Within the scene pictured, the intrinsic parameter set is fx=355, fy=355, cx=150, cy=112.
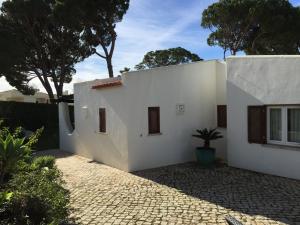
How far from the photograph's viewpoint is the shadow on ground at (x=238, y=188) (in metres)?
8.45

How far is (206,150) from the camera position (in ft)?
45.0

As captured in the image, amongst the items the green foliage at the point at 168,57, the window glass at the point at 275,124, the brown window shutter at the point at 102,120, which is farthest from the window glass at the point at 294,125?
the green foliage at the point at 168,57

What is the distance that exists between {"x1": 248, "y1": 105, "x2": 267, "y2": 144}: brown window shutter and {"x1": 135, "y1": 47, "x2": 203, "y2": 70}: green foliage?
3121cm

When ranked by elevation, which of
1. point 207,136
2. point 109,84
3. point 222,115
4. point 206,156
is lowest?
point 206,156

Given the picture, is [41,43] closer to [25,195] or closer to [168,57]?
[168,57]

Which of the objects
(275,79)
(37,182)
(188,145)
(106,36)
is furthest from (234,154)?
(106,36)

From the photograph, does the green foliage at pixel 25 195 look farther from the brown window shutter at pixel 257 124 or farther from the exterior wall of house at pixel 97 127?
the brown window shutter at pixel 257 124

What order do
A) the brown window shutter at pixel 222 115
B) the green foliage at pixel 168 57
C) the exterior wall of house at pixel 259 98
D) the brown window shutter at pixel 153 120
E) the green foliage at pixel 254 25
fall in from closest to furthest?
the exterior wall of house at pixel 259 98 < the brown window shutter at pixel 153 120 < the brown window shutter at pixel 222 115 < the green foliage at pixel 254 25 < the green foliage at pixel 168 57

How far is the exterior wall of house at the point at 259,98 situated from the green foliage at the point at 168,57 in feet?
100

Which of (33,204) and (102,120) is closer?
(33,204)

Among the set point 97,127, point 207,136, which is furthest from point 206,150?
point 97,127

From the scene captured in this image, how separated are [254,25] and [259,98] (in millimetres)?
15927

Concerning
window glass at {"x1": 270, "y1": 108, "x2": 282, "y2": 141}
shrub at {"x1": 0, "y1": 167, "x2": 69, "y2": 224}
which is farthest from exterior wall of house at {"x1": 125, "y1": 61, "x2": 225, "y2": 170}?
shrub at {"x1": 0, "y1": 167, "x2": 69, "y2": 224}

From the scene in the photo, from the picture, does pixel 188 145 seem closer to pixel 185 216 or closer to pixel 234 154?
pixel 234 154
